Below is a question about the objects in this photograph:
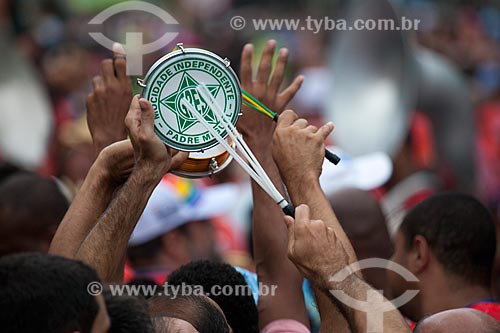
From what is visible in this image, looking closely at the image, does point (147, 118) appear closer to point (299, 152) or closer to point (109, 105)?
point (299, 152)

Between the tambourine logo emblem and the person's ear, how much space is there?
4.08ft

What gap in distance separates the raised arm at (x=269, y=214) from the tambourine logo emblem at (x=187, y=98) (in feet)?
2.05

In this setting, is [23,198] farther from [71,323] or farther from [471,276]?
[71,323]

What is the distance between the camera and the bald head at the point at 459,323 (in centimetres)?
319

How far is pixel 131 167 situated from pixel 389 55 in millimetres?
4127

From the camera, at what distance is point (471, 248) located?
14.1 ft

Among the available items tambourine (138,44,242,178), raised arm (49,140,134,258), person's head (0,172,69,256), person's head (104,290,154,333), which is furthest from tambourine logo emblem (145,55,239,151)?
person's head (0,172,69,256)

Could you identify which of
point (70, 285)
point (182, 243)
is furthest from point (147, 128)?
point (182, 243)

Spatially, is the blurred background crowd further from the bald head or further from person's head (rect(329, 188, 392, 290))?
the bald head

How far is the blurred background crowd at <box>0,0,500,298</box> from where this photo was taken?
6.49 m

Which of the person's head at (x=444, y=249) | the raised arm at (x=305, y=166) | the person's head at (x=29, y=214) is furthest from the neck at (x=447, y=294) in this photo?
the person's head at (x=29, y=214)

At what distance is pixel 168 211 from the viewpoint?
5656 millimetres

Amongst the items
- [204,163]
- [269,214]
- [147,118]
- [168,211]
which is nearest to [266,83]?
[269,214]

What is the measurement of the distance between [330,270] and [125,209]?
0.64 metres
